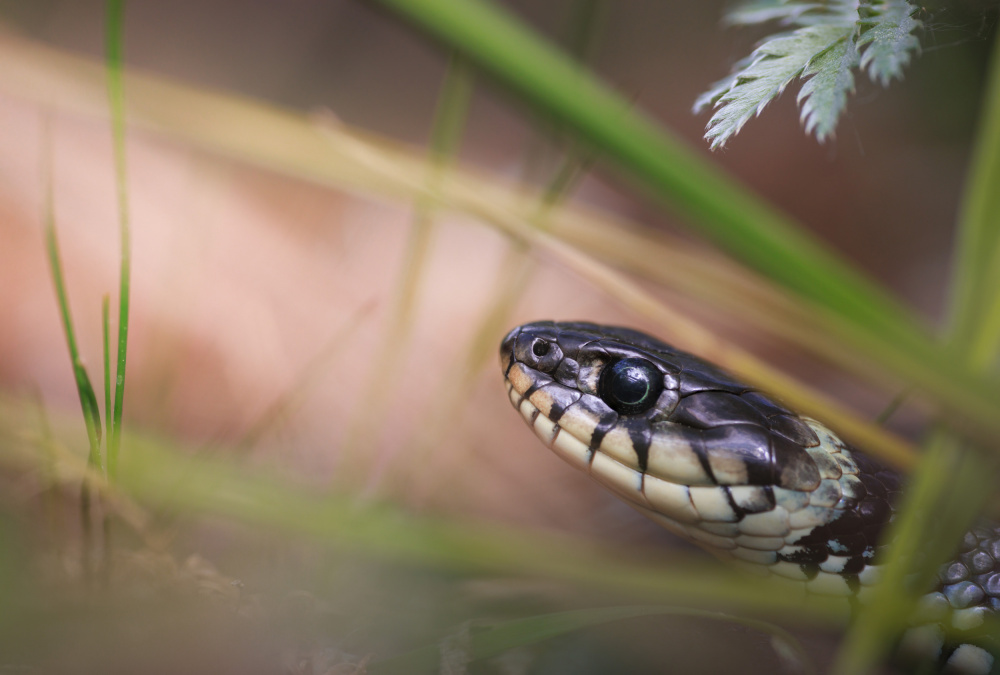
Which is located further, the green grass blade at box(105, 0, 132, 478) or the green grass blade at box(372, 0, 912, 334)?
the green grass blade at box(105, 0, 132, 478)

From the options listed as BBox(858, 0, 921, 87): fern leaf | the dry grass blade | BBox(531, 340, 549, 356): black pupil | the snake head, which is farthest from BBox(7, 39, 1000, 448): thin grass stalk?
BBox(858, 0, 921, 87): fern leaf

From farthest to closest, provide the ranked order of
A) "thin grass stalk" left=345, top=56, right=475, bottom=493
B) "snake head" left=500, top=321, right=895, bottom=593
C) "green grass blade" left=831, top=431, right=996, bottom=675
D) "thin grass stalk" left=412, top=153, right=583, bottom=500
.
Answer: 1. "thin grass stalk" left=412, top=153, right=583, bottom=500
2. "thin grass stalk" left=345, top=56, right=475, bottom=493
3. "snake head" left=500, top=321, right=895, bottom=593
4. "green grass blade" left=831, top=431, right=996, bottom=675

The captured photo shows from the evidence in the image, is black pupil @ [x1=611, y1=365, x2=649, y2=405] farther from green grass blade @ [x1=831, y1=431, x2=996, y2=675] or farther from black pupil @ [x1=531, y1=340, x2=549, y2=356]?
green grass blade @ [x1=831, y1=431, x2=996, y2=675]

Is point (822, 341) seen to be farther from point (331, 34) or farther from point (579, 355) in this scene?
point (331, 34)

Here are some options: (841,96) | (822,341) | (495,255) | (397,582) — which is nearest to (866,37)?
(841,96)

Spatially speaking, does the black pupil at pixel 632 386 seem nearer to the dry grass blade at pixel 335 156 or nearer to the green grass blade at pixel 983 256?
the dry grass blade at pixel 335 156

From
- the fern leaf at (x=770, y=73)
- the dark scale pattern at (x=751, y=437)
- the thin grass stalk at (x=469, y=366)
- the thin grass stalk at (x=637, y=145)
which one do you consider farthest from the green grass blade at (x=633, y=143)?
the thin grass stalk at (x=469, y=366)

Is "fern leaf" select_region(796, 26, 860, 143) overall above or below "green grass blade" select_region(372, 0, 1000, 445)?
above
